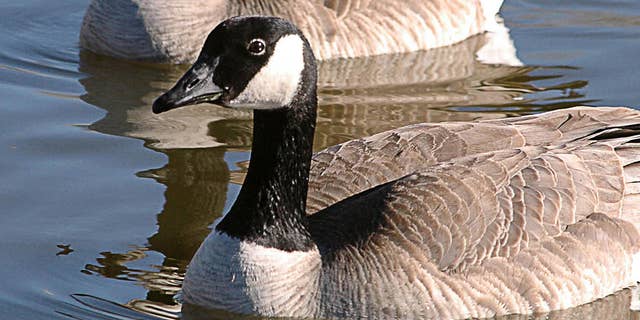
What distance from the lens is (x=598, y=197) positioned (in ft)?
27.2

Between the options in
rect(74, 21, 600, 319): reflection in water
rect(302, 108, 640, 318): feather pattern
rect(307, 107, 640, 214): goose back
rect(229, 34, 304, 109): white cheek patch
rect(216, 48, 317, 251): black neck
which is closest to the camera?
rect(229, 34, 304, 109): white cheek patch

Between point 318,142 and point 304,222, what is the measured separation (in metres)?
2.84

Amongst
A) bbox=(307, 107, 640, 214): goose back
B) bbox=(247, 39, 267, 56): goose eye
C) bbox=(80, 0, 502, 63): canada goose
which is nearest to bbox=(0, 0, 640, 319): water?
bbox=(80, 0, 502, 63): canada goose

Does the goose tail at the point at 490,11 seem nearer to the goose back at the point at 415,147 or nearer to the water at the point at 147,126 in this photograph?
the water at the point at 147,126

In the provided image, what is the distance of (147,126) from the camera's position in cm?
1110

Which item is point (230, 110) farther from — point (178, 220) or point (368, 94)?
point (178, 220)

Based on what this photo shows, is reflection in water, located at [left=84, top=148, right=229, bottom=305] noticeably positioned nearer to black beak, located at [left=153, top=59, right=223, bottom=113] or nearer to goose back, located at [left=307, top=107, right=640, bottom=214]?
goose back, located at [left=307, top=107, right=640, bottom=214]

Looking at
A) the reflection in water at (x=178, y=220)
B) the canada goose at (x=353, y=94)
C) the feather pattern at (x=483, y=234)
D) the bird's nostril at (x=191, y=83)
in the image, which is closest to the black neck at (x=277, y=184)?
the feather pattern at (x=483, y=234)

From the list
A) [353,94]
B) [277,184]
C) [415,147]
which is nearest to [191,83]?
[277,184]

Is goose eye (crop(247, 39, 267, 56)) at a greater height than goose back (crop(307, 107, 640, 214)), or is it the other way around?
goose eye (crop(247, 39, 267, 56))

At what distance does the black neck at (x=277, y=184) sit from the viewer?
25.0ft

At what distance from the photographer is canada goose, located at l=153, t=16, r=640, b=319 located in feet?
24.4

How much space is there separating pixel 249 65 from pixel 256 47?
0.10m

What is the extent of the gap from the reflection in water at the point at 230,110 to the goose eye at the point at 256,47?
1.78 meters
